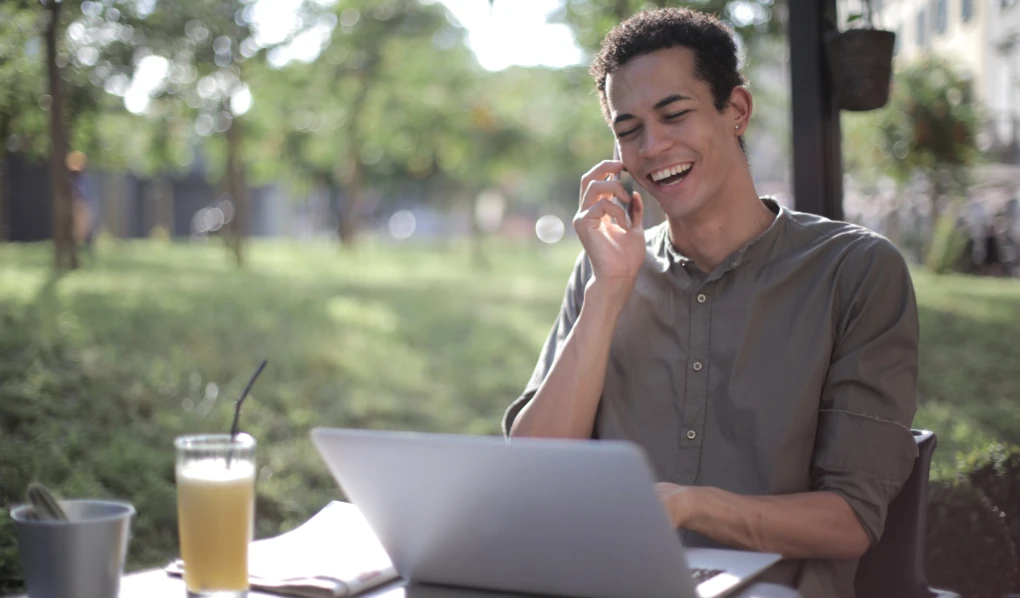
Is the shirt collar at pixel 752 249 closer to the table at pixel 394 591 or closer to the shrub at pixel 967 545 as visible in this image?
the table at pixel 394 591

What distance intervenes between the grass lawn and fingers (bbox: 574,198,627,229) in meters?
1.72

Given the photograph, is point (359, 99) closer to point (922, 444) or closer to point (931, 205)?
point (931, 205)

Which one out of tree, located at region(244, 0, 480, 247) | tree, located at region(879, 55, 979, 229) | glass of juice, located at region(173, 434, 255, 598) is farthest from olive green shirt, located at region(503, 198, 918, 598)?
tree, located at region(244, 0, 480, 247)

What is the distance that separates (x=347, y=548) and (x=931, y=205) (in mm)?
3992

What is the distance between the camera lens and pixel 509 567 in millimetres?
1157

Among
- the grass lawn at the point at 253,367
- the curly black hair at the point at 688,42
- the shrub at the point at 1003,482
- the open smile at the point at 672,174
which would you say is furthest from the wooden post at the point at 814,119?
the open smile at the point at 672,174

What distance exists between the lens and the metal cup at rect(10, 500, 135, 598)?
1.07m

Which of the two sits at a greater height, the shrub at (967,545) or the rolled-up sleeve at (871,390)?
the rolled-up sleeve at (871,390)

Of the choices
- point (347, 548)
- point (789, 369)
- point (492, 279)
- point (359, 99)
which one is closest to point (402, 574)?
point (347, 548)

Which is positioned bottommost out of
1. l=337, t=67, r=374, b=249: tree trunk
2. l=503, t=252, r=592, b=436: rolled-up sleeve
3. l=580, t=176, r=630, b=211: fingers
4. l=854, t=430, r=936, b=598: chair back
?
l=854, t=430, r=936, b=598: chair back

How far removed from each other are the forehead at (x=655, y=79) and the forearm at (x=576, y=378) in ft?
1.11

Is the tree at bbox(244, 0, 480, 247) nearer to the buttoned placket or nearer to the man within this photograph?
the man

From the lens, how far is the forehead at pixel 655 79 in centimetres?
189

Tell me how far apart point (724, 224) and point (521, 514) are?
988mm
